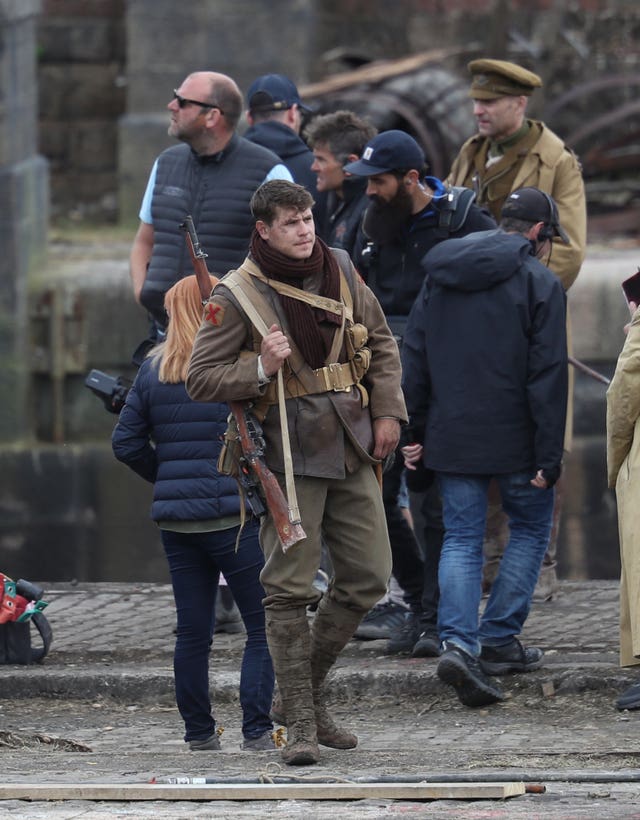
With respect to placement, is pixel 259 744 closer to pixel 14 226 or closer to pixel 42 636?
pixel 42 636

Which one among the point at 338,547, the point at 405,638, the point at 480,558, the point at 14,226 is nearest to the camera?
the point at 338,547

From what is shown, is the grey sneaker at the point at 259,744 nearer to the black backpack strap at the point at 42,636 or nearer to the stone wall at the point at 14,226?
the black backpack strap at the point at 42,636

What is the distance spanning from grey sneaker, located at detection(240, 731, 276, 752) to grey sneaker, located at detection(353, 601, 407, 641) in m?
1.49

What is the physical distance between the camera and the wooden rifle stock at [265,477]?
5.75 meters

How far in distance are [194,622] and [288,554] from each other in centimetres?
55

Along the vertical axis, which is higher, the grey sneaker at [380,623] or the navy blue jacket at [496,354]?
the navy blue jacket at [496,354]

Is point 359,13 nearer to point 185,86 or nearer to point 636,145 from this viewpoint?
point 636,145

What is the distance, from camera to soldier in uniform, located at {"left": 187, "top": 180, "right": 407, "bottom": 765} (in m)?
5.84

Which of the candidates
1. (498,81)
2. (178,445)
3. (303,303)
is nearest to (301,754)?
(178,445)

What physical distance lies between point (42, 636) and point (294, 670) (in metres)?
1.95

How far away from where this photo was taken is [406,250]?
745 cm

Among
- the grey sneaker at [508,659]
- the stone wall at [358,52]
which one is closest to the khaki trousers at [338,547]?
the grey sneaker at [508,659]

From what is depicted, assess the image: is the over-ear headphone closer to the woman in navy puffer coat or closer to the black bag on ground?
the woman in navy puffer coat

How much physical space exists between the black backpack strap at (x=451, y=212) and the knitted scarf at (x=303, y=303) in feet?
4.90
